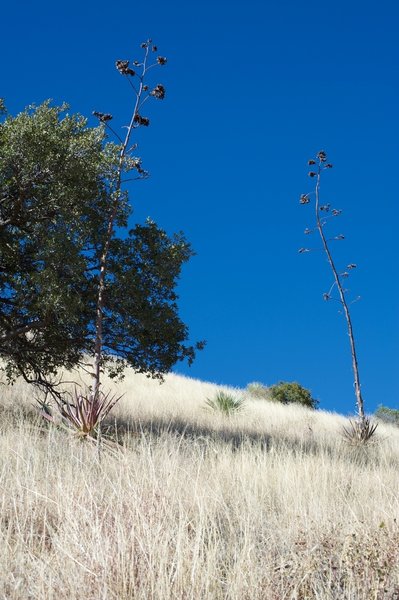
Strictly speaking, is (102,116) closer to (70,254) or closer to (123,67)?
(123,67)

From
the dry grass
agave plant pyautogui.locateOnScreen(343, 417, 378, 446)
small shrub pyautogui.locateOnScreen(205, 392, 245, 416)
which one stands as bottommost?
the dry grass

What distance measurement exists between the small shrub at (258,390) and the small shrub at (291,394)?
322 mm

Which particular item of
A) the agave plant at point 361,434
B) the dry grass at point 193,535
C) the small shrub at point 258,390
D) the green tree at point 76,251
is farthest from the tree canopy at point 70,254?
the small shrub at point 258,390

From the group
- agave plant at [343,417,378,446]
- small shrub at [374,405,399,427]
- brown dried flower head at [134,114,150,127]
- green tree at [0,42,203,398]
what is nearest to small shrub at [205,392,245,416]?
agave plant at [343,417,378,446]

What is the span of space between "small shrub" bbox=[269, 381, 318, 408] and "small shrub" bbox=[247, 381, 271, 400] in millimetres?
322

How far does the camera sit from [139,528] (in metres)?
4.42

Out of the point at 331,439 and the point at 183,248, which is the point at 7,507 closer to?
the point at 183,248

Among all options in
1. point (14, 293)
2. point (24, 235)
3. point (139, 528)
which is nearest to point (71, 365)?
point (14, 293)

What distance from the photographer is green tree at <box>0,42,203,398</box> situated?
1141cm

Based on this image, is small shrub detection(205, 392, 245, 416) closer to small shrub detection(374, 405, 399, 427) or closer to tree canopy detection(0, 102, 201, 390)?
tree canopy detection(0, 102, 201, 390)

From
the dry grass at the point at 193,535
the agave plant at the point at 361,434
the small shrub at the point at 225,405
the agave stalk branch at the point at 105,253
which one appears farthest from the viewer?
the small shrub at the point at 225,405

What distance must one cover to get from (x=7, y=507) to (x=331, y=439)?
42.9ft

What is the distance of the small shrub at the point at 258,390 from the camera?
34.5 metres

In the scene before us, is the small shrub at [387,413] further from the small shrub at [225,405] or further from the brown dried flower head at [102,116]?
the brown dried flower head at [102,116]
